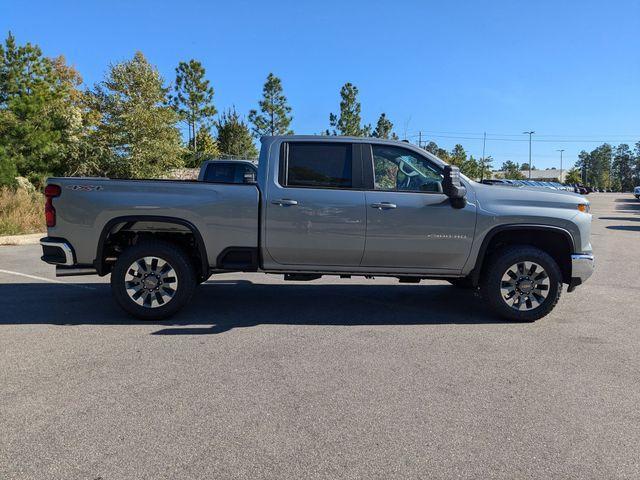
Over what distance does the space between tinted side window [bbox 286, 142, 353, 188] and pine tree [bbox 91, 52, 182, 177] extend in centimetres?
2162

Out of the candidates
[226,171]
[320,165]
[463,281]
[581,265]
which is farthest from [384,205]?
[226,171]

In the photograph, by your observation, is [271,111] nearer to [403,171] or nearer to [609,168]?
[403,171]

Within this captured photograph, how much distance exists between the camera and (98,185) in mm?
5410

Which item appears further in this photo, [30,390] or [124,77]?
[124,77]

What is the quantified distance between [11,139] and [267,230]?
19918 millimetres

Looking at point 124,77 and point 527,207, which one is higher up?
point 124,77

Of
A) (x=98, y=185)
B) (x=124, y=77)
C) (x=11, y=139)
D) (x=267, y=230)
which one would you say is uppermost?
(x=124, y=77)

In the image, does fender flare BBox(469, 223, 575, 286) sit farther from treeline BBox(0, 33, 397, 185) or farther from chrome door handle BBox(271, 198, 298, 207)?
treeline BBox(0, 33, 397, 185)

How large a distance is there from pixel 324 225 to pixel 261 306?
1.56 m

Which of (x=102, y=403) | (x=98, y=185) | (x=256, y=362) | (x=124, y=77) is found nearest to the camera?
(x=102, y=403)

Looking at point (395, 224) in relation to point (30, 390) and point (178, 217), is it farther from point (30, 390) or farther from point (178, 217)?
point (30, 390)

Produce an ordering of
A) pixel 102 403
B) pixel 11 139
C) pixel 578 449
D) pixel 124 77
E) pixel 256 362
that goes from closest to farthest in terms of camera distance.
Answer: pixel 578 449 < pixel 102 403 < pixel 256 362 < pixel 11 139 < pixel 124 77

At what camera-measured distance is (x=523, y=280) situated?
18.6 ft

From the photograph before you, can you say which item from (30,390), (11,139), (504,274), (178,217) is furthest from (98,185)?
(11,139)
